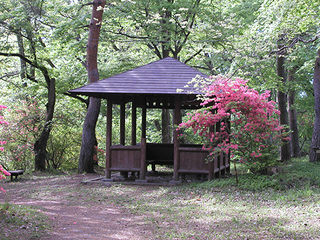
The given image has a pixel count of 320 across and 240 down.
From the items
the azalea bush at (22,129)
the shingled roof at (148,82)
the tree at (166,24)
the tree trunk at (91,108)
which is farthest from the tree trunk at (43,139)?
the shingled roof at (148,82)

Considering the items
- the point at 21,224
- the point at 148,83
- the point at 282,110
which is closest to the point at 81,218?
the point at 21,224

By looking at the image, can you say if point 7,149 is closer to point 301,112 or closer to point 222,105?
point 222,105

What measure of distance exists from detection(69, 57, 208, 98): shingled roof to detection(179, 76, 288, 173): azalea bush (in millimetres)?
1129

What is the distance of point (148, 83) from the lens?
34.2 ft

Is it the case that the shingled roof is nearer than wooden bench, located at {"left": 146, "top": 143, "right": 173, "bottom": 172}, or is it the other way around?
the shingled roof

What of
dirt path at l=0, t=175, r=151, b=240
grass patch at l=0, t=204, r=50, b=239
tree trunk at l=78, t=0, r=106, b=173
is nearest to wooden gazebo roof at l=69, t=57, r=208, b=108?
tree trunk at l=78, t=0, r=106, b=173

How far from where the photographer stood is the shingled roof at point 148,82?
9977 millimetres

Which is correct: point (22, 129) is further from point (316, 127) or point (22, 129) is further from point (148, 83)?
point (316, 127)

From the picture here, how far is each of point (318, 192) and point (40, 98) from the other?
46.9 ft

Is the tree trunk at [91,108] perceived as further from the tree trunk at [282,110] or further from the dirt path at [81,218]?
the tree trunk at [282,110]

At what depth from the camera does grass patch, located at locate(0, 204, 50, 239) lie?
511 cm

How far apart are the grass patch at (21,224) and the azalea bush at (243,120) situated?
4.47 metres

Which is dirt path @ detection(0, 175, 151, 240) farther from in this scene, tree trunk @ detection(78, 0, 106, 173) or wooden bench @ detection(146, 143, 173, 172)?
tree trunk @ detection(78, 0, 106, 173)

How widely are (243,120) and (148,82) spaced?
10.2ft
